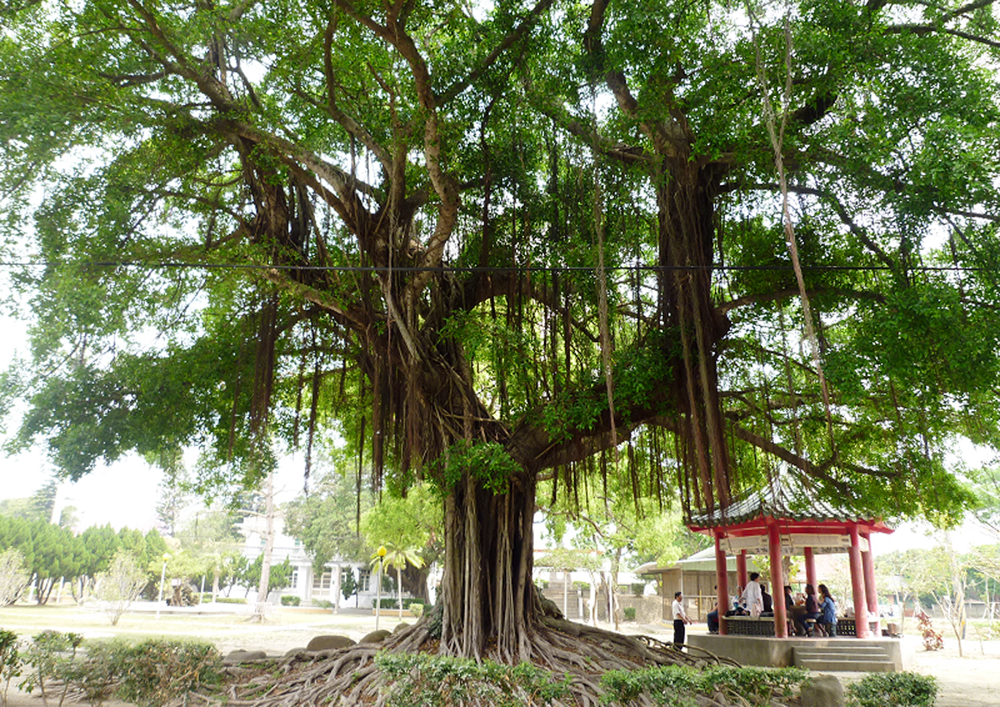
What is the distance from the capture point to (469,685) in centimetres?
444

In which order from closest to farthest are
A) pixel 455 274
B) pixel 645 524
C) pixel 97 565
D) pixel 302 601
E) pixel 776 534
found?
1. pixel 455 274
2. pixel 776 534
3. pixel 645 524
4. pixel 97 565
5. pixel 302 601

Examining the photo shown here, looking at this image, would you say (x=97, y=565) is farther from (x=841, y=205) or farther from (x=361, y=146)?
(x=841, y=205)

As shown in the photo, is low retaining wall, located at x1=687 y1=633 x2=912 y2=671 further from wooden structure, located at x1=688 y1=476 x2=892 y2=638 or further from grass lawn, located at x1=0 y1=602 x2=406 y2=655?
grass lawn, located at x1=0 y1=602 x2=406 y2=655

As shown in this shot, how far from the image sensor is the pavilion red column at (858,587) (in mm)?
8789

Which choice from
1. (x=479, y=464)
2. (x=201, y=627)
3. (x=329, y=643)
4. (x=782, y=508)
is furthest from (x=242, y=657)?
(x=201, y=627)

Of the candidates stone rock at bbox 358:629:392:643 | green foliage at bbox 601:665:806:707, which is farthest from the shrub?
green foliage at bbox 601:665:806:707

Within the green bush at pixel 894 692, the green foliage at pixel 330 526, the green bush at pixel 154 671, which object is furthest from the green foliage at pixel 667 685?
the green foliage at pixel 330 526

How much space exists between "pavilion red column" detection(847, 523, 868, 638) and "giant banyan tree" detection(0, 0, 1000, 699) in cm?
247

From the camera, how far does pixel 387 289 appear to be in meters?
5.57

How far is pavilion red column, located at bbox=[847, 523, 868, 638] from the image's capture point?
879 centimetres

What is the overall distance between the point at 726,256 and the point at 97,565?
22.9m

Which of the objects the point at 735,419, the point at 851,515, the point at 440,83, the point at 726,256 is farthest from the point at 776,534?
the point at 440,83

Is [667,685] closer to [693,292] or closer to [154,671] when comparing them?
[693,292]

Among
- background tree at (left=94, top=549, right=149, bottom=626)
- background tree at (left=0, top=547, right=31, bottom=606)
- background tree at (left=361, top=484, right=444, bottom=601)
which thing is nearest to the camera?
background tree at (left=0, top=547, right=31, bottom=606)
